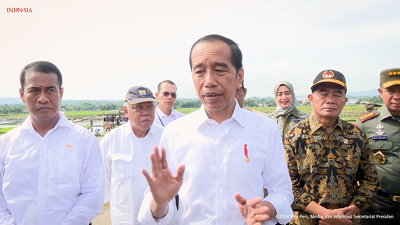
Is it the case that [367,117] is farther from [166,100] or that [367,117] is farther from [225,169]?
[166,100]

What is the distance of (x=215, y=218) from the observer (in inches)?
74.2

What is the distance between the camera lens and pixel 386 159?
3.63 metres

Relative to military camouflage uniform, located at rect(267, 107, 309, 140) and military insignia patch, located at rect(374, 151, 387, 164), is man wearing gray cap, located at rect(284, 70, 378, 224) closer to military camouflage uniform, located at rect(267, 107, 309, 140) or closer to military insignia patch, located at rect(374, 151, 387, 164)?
military insignia patch, located at rect(374, 151, 387, 164)

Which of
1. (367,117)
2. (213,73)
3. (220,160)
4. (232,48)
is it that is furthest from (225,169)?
(367,117)

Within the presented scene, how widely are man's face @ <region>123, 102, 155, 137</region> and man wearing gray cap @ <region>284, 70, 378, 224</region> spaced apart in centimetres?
198

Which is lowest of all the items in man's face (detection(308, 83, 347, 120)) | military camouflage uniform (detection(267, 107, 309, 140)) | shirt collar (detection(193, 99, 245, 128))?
military camouflage uniform (detection(267, 107, 309, 140))

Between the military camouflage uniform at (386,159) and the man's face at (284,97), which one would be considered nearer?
the military camouflage uniform at (386,159)

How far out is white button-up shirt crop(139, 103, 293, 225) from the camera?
189cm

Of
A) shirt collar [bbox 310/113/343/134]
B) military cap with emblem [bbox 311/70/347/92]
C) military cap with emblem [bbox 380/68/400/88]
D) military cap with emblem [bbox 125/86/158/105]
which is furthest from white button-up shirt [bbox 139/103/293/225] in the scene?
military cap with emblem [bbox 380/68/400/88]

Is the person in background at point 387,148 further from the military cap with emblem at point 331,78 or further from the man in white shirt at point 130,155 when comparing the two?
the man in white shirt at point 130,155

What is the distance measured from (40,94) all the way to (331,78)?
3166 millimetres

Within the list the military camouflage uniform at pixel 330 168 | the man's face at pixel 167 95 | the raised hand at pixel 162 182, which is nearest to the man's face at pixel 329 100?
the military camouflage uniform at pixel 330 168

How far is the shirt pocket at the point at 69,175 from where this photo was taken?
2719mm

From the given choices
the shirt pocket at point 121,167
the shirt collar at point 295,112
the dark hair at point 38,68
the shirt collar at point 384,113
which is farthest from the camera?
the shirt collar at point 295,112
